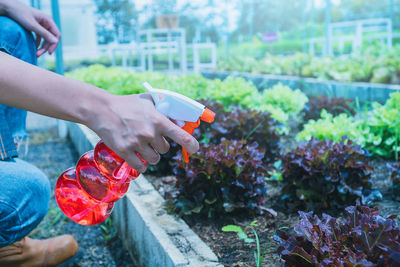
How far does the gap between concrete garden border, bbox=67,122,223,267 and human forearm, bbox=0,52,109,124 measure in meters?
0.79

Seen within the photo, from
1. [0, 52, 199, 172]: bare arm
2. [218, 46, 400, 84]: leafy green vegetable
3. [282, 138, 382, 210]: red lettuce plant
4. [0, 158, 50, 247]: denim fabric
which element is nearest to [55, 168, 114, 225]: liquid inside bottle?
[0, 158, 50, 247]: denim fabric

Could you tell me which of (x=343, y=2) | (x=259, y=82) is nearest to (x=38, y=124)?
(x=259, y=82)

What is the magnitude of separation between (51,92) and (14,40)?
2.62ft

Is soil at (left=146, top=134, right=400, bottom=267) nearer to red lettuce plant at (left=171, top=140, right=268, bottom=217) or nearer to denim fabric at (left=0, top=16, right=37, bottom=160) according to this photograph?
red lettuce plant at (left=171, top=140, right=268, bottom=217)

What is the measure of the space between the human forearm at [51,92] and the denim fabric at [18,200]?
0.68 metres

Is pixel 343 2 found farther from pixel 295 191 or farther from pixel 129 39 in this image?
pixel 295 191

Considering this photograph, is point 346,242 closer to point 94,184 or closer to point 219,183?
point 94,184

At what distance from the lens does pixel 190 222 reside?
187 centimetres

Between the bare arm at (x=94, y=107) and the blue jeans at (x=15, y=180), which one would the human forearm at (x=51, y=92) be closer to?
the bare arm at (x=94, y=107)

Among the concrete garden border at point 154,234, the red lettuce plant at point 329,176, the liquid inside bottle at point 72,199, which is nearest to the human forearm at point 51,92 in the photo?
the liquid inside bottle at point 72,199

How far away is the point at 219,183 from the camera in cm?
188

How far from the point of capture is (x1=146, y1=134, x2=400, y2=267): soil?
1500 mm

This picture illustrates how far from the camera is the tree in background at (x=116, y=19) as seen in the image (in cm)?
770

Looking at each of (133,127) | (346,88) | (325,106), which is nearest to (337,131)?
(325,106)
